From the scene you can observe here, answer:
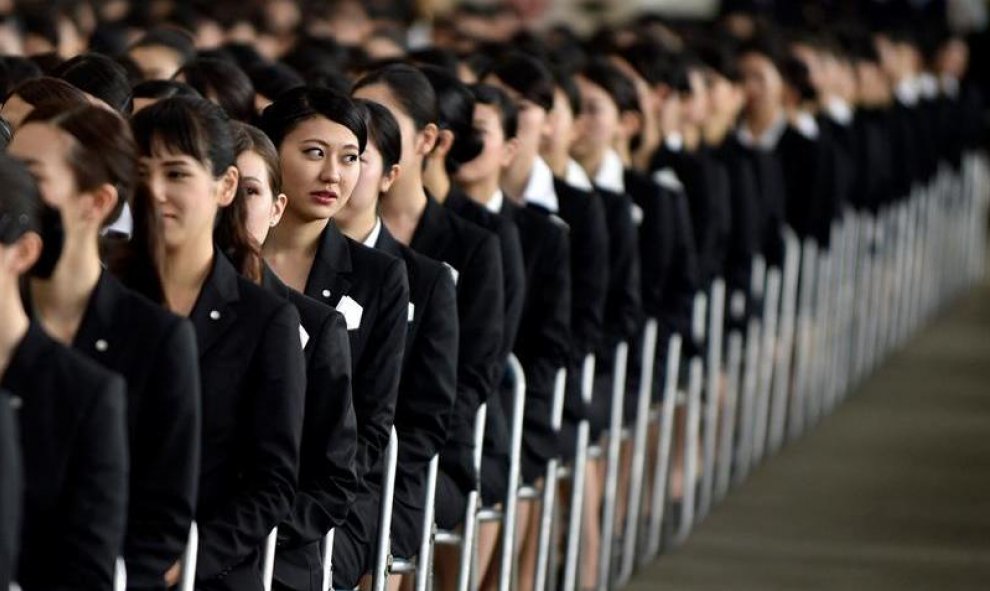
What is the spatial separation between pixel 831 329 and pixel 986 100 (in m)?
7.75

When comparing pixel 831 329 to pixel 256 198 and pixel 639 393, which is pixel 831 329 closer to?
pixel 639 393

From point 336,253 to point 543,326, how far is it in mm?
1266

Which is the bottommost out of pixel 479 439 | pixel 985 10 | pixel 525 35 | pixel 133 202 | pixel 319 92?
pixel 479 439

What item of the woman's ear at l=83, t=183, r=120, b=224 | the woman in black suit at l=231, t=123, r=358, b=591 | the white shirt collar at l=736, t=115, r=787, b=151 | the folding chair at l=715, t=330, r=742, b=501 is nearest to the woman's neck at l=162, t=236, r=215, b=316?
the woman in black suit at l=231, t=123, r=358, b=591

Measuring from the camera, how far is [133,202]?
3291 mm

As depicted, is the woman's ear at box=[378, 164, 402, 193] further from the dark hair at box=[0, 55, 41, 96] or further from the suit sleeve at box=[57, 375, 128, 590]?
the suit sleeve at box=[57, 375, 128, 590]

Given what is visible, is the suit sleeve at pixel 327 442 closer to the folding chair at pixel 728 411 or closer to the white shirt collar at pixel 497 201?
the white shirt collar at pixel 497 201

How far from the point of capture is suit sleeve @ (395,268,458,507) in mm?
4477

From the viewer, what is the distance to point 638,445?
6375mm

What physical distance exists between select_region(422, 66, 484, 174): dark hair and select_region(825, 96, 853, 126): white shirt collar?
475 cm

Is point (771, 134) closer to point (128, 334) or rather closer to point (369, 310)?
point (369, 310)

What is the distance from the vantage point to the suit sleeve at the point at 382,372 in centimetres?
411

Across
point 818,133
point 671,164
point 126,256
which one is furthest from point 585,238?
point 818,133

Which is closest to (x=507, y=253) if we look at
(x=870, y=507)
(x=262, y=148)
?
(x=262, y=148)
